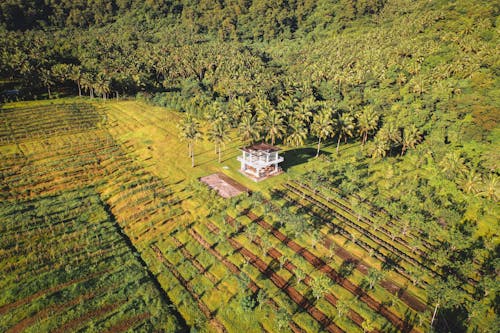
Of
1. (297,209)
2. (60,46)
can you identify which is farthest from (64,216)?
(60,46)

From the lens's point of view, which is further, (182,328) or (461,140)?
(461,140)

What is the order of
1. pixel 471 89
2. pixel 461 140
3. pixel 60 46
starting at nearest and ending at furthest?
1. pixel 461 140
2. pixel 471 89
3. pixel 60 46

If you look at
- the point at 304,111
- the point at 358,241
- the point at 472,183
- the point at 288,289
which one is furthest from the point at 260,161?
the point at 472,183

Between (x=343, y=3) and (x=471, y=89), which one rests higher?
(x=343, y=3)

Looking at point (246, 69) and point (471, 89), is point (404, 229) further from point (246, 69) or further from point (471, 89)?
point (246, 69)

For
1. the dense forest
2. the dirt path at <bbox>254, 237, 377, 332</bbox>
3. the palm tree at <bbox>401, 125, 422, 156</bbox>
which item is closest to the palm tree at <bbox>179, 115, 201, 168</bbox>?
the dense forest

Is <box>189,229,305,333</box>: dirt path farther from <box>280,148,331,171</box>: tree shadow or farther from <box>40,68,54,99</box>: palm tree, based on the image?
<box>40,68,54,99</box>: palm tree

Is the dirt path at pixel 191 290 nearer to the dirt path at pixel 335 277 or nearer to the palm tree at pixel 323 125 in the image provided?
the dirt path at pixel 335 277
